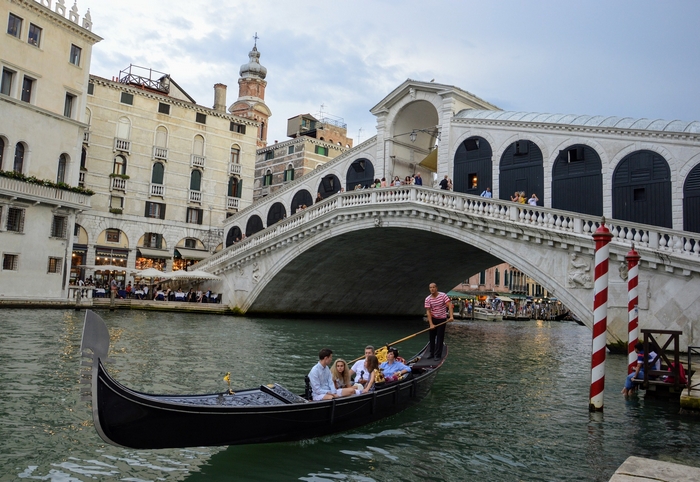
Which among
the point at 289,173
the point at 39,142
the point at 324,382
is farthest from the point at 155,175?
the point at 324,382

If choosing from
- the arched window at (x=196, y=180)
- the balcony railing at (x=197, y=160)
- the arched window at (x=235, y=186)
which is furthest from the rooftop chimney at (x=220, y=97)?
the arched window at (x=196, y=180)

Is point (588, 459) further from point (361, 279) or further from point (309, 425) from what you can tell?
point (361, 279)

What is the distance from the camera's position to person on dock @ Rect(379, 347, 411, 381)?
779 centimetres

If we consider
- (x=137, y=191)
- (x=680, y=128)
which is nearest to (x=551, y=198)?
(x=680, y=128)

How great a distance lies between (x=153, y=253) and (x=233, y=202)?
211 inches

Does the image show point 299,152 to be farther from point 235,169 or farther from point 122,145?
point 122,145

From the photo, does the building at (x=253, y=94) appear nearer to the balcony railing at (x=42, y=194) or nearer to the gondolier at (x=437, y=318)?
the balcony railing at (x=42, y=194)

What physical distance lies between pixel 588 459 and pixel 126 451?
14.4 ft

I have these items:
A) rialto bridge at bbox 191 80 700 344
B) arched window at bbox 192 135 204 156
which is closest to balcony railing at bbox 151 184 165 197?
arched window at bbox 192 135 204 156

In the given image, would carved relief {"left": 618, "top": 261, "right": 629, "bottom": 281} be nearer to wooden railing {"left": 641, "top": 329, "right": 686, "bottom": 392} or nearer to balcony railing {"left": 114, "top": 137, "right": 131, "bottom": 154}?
wooden railing {"left": 641, "top": 329, "right": 686, "bottom": 392}

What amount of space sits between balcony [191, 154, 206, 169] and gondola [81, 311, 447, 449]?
25807mm

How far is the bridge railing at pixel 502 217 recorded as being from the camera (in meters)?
12.8

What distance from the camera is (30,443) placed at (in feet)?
17.5

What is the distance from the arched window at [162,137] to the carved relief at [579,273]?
2207cm
